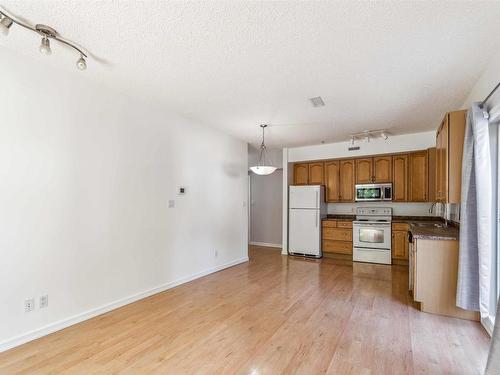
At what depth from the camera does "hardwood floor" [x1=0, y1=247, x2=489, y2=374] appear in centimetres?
208

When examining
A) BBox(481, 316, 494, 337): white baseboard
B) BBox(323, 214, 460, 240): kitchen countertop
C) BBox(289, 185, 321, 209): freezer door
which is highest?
BBox(289, 185, 321, 209): freezer door

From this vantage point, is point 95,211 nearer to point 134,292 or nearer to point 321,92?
point 134,292

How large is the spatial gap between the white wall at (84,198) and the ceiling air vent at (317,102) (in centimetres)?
197

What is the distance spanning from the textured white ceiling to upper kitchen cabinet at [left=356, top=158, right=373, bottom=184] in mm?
2114

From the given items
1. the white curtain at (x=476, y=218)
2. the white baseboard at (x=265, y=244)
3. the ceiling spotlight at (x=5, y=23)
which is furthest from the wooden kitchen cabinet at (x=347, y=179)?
the ceiling spotlight at (x=5, y=23)

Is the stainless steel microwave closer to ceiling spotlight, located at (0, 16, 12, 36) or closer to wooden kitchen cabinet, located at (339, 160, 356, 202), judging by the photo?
wooden kitchen cabinet, located at (339, 160, 356, 202)

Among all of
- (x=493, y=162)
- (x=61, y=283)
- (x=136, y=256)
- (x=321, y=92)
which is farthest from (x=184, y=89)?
(x=493, y=162)

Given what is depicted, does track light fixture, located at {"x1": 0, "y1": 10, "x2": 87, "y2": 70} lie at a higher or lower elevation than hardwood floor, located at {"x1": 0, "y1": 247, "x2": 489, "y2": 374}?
higher

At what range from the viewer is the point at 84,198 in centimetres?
288

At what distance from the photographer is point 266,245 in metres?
7.58

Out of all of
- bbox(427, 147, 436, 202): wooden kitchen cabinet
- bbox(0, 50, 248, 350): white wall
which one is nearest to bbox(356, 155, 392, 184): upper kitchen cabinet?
bbox(427, 147, 436, 202): wooden kitchen cabinet

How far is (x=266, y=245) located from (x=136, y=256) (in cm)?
462

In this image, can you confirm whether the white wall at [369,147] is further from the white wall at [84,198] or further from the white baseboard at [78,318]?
the white baseboard at [78,318]

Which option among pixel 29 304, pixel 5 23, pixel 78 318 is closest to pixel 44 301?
pixel 29 304
